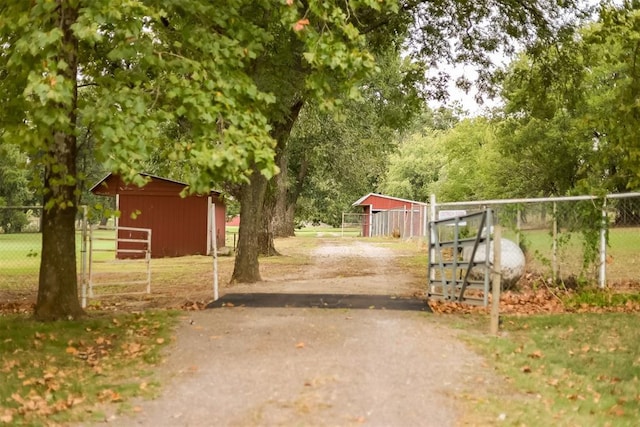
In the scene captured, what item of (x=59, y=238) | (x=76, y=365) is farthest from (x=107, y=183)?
(x=76, y=365)

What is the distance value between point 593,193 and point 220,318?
22.1 ft

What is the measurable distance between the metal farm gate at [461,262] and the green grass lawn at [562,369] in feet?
2.09

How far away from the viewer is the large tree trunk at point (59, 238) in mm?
8984

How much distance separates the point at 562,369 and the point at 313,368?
263cm

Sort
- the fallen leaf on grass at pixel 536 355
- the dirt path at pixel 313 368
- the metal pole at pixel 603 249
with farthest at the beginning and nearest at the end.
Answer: the metal pole at pixel 603 249 < the fallen leaf on grass at pixel 536 355 < the dirt path at pixel 313 368

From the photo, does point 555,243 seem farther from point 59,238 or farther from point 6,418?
point 6,418

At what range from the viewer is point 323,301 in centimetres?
1189

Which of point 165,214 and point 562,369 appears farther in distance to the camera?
point 165,214

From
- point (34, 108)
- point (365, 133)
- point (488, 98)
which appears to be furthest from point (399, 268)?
point (365, 133)

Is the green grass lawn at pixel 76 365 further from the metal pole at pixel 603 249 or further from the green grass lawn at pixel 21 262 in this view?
the metal pole at pixel 603 249

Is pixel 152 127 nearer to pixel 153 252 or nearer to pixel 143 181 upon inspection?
pixel 143 181

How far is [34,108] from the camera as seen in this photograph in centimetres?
679

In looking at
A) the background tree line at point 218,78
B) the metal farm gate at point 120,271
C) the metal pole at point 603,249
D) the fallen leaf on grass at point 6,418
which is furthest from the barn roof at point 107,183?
the fallen leaf on grass at point 6,418

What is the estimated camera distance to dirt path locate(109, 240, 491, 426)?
5559 mm
